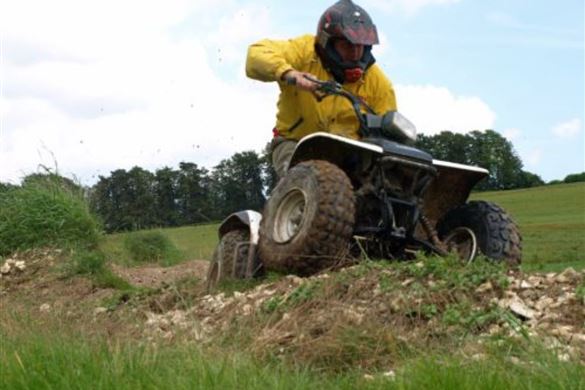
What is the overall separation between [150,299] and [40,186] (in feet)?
21.8

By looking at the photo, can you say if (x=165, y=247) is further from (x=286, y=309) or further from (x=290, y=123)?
(x=286, y=309)

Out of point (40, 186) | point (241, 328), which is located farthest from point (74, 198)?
point (241, 328)

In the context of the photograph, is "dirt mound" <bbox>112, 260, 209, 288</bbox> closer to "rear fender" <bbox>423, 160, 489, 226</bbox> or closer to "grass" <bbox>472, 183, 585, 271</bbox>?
"rear fender" <bbox>423, 160, 489, 226</bbox>

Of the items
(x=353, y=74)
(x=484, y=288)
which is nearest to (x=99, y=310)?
(x=353, y=74)

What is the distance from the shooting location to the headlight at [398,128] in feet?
24.2

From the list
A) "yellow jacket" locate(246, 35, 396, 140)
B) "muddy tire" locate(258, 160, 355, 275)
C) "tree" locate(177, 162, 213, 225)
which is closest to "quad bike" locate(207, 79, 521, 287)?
"muddy tire" locate(258, 160, 355, 275)

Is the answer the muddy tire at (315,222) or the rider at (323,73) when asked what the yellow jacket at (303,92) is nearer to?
the rider at (323,73)

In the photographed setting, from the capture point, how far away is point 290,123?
26.6 feet

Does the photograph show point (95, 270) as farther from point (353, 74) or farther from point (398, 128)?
point (398, 128)

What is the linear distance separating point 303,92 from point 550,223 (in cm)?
2075

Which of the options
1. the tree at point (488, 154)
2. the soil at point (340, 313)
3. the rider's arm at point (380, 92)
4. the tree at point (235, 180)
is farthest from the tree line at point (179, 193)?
the tree at point (488, 154)

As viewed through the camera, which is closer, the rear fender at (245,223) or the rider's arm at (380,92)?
the rear fender at (245,223)

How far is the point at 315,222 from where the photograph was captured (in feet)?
22.2

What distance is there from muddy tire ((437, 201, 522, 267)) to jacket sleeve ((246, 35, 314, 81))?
69.2 inches
